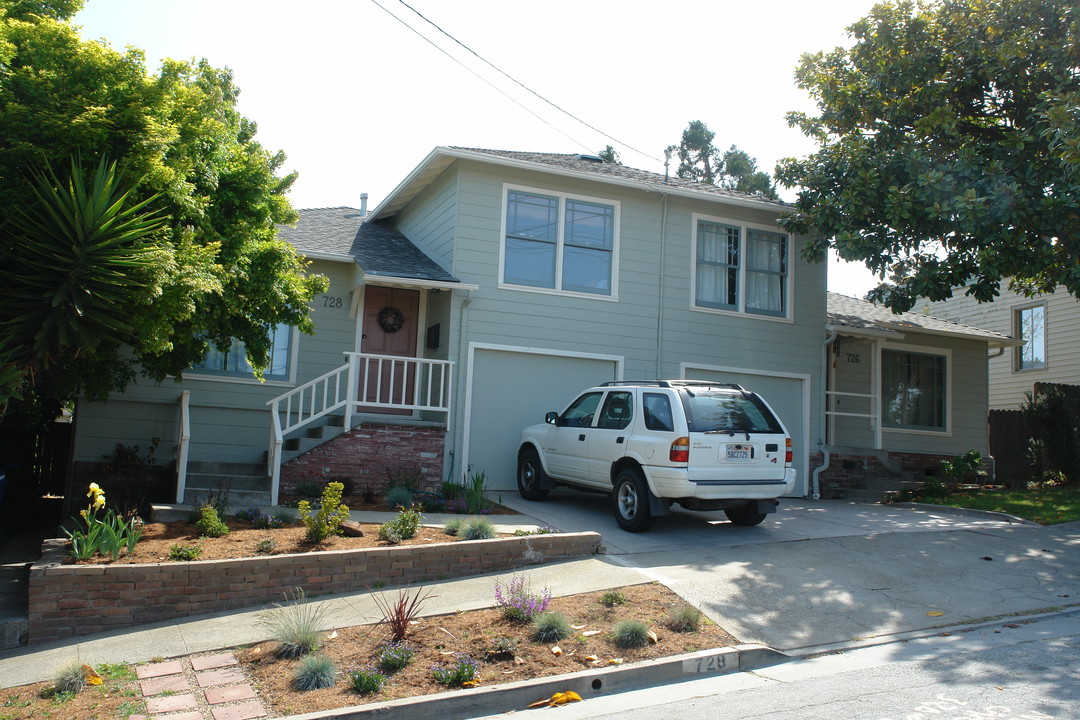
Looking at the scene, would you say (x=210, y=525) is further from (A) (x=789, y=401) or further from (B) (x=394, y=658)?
(A) (x=789, y=401)

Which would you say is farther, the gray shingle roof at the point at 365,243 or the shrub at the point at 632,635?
the gray shingle roof at the point at 365,243

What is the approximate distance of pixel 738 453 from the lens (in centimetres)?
989

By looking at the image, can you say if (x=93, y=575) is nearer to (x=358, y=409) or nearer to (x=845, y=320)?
(x=358, y=409)

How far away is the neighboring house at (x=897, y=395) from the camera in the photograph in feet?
53.7

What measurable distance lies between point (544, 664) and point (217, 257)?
5371 millimetres

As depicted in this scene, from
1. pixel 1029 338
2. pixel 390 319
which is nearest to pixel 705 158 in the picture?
pixel 1029 338

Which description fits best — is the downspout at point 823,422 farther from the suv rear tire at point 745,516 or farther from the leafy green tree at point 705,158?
the leafy green tree at point 705,158

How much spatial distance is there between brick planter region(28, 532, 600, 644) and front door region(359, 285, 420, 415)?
6234 millimetres

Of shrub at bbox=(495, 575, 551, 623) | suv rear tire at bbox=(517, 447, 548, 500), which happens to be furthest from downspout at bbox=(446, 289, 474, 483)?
shrub at bbox=(495, 575, 551, 623)

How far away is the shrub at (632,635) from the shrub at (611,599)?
780 mm

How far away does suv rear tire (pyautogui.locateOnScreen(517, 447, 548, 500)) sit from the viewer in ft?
40.8

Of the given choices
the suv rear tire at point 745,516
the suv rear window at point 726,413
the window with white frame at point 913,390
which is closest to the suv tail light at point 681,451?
the suv rear window at point 726,413

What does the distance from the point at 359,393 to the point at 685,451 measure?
6581 millimetres

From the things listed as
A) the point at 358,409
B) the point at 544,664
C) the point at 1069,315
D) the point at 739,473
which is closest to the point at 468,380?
the point at 358,409
